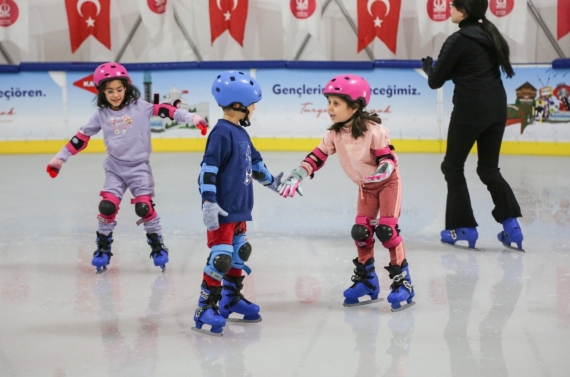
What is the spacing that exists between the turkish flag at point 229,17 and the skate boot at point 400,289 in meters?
7.26

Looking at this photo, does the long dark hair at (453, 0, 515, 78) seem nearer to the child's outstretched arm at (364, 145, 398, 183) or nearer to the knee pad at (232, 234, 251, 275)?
the child's outstretched arm at (364, 145, 398, 183)

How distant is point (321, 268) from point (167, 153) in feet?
19.3

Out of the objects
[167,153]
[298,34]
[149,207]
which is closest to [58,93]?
[167,153]

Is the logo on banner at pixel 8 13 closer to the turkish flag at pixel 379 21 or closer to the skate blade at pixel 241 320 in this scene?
the turkish flag at pixel 379 21

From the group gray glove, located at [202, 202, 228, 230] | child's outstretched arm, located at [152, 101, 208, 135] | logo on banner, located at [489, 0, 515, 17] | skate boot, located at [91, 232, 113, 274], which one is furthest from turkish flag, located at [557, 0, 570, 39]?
gray glove, located at [202, 202, 228, 230]

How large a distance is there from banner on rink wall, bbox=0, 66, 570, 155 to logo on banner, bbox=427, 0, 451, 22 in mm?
845

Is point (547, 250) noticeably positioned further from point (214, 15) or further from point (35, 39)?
A: point (35, 39)

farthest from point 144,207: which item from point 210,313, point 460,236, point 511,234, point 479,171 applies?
point 511,234

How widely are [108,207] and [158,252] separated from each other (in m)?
0.40

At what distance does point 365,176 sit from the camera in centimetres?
427

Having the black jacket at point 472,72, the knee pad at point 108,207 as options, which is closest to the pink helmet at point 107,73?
the knee pad at point 108,207

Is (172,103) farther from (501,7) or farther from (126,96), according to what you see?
(126,96)

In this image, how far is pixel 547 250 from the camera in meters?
5.43

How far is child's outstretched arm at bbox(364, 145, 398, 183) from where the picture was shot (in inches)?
163
